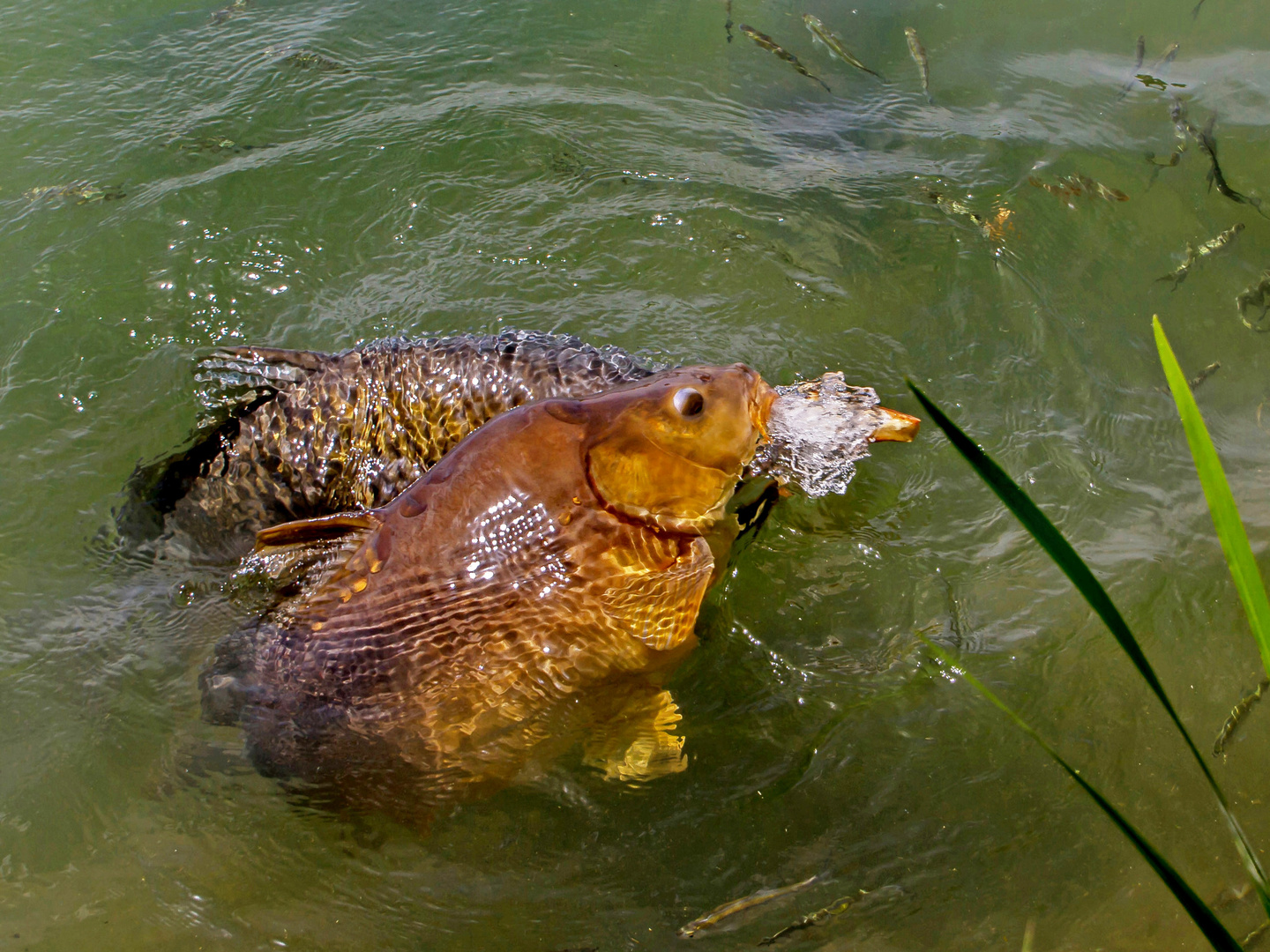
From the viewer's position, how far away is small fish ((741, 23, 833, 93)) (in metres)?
6.54

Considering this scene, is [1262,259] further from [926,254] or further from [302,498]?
[302,498]

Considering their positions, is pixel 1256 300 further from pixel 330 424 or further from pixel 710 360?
pixel 330 424

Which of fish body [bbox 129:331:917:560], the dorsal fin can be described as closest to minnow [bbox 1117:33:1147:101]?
fish body [bbox 129:331:917:560]

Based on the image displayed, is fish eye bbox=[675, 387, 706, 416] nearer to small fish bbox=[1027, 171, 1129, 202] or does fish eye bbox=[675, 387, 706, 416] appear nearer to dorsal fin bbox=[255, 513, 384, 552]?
dorsal fin bbox=[255, 513, 384, 552]

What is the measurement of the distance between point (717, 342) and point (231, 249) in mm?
2886

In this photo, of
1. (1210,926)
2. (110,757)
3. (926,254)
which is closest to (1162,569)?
(926,254)

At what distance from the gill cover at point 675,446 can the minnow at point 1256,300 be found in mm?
3564

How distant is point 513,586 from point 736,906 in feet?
4.14

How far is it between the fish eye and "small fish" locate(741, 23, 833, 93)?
487cm

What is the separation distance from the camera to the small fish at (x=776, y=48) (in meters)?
6.54

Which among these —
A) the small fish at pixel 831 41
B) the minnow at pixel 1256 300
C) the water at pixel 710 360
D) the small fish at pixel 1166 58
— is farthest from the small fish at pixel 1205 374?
the small fish at pixel 831 41

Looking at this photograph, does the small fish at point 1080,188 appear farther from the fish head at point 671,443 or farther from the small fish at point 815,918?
the small fish at point 815,918

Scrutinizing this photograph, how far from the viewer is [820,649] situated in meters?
3.42

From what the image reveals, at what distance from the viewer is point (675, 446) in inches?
97.0
